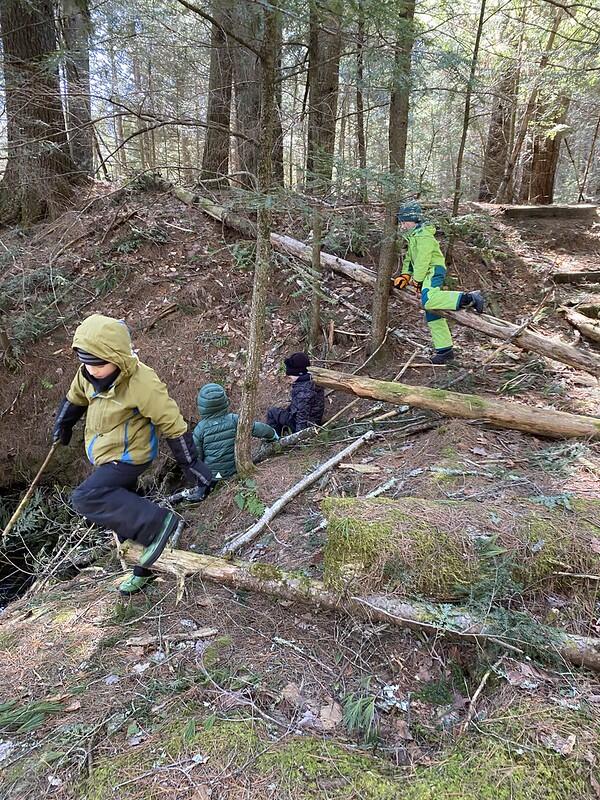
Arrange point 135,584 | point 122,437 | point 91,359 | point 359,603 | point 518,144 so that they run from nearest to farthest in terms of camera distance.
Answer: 1. point 359,603
2. point 91,359
3. point 135,584
4. point 122,437
5. point 518,144

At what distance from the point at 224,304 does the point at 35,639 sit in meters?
A: 6.38

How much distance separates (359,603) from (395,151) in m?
5.17

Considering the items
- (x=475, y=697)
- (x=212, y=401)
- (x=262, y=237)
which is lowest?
(x=475, y=697)

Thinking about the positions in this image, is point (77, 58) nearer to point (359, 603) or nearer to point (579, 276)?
point (359, 603)

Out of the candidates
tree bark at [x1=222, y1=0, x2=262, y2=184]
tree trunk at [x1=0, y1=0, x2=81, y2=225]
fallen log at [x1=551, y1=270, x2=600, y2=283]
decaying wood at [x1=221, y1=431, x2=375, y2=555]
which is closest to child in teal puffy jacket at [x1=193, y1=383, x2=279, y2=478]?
decaying wood at [x1=221, y1=431, x2=375, y2=555]

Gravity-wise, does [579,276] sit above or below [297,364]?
above

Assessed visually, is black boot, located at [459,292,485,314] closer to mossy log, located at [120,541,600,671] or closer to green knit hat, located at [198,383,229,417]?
green knit hat, located at [198,383,229,417]

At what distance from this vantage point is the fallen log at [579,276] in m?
8.36

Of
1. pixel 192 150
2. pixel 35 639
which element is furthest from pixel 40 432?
pixel 192 150

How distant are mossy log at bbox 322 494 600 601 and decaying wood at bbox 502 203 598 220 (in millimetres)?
9488

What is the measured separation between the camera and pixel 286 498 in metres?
4.20

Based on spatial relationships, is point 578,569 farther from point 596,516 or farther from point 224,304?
point 224,304

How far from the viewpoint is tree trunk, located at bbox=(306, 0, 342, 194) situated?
14.7 ft

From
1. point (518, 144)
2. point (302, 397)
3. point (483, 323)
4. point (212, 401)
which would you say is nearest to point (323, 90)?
point (483, 323)
